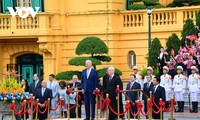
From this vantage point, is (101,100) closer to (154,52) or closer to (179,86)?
(179,86)

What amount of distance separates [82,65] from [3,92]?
12580 millimetres

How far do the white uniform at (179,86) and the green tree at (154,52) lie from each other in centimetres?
446

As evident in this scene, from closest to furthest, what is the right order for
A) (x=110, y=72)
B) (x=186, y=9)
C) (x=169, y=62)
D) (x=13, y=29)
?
(x=110, y=72)
(x=169, y=62)
(x=186, y=9)
(x=13, y=29)

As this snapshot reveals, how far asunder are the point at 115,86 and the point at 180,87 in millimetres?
7310

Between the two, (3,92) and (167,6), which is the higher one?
(167,6)

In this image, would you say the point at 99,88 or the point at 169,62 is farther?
the point at 169,62

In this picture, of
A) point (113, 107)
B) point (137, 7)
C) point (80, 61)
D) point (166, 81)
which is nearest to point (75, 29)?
point (80, 61)

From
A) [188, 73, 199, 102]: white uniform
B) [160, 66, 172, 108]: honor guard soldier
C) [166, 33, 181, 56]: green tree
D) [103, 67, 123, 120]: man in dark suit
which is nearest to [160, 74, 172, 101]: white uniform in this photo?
[160, 66, 172, 108]: honor guard soldier

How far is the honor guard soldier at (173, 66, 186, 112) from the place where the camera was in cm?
4125

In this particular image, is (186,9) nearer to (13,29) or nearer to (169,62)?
(169,62)

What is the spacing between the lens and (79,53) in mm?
48906

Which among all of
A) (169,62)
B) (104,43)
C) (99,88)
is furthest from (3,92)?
(104,43)

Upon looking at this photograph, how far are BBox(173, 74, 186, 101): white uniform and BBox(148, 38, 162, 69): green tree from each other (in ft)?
14.6

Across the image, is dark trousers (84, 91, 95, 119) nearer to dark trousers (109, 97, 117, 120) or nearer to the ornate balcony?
dark trousers (109, 97, 117, 120)
